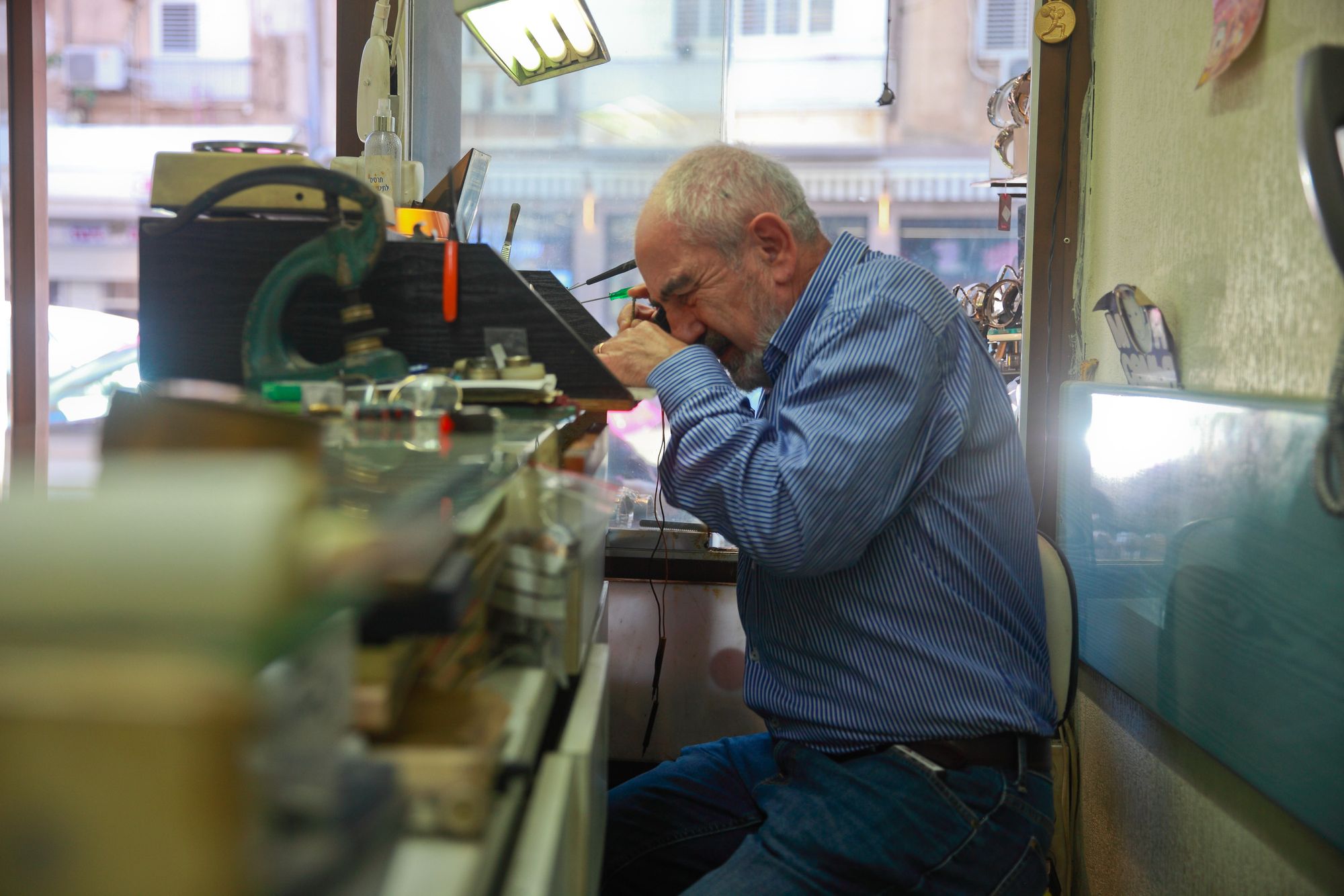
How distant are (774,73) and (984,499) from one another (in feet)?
7.15

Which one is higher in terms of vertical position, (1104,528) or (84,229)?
(84,229)

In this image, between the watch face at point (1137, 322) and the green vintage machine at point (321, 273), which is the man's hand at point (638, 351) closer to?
the green vintage machine at point (321, 273)

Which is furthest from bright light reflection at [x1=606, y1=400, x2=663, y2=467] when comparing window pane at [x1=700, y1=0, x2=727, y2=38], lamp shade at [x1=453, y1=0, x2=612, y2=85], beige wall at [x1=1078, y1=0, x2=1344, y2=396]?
beige wall at [x1=1078, y1=0, x2=1344, y2=396]

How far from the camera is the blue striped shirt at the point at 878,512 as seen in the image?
3.49ft

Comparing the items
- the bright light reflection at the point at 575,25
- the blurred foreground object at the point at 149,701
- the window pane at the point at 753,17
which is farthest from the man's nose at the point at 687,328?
the window pane at the point at 753,17

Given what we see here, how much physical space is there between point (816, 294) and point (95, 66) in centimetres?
563

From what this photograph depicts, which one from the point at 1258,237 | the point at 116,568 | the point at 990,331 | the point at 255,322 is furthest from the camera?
the point at 990,331

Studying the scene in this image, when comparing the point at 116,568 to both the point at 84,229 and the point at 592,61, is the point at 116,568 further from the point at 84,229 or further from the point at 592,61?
the point at 84,229

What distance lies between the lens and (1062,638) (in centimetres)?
133

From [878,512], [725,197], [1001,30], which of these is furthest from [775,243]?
[1001,30]

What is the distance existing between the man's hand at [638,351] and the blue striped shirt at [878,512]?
4 cm

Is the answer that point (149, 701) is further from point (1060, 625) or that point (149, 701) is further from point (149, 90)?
point (149, 90)

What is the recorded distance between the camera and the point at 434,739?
48 cm

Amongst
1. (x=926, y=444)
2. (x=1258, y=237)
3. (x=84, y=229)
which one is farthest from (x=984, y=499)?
(x=84, y=229)
